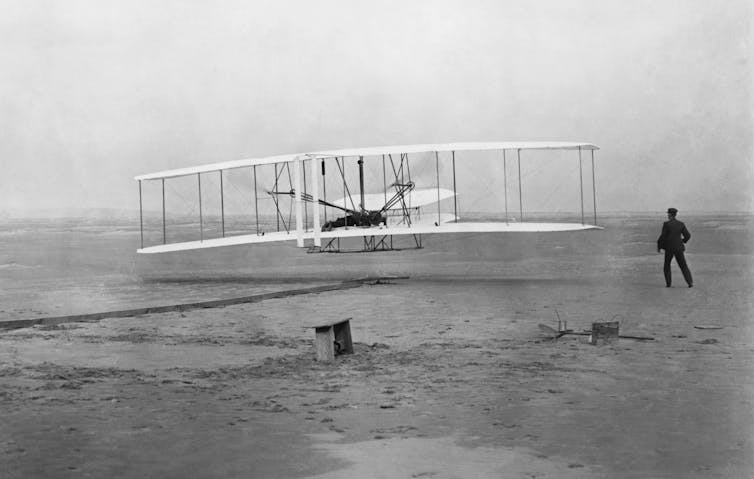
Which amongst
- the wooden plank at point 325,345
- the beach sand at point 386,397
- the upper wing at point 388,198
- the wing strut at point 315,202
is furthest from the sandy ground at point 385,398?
the upper wing at point 388,198

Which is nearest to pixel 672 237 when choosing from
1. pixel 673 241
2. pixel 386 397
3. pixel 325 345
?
pixel 673 241

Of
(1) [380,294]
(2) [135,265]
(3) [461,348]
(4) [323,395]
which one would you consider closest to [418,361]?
(3) [461,348]

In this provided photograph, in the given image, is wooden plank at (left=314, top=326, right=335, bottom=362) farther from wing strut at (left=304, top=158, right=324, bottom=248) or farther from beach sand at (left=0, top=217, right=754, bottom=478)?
wing strut at (left=304, top=158, right=324, bottom=248)

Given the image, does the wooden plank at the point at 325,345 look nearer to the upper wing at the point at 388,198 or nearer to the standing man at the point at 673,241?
the standing man at the point at 673,241

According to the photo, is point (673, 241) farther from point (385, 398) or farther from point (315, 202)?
point (385, 398)

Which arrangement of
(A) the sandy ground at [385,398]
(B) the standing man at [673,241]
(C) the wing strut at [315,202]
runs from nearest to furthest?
1. (A) the sandy ground at [385,398]
2. (B) the standing man at [673,241]
3. (C) the wing strut at [315,202]

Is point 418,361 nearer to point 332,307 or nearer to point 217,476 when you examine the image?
point 217,476
